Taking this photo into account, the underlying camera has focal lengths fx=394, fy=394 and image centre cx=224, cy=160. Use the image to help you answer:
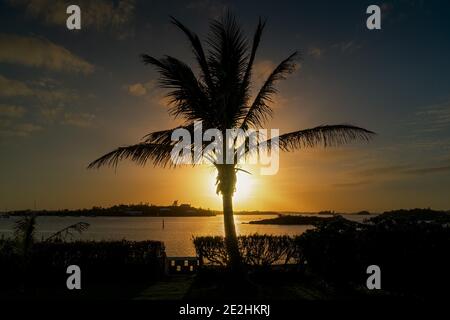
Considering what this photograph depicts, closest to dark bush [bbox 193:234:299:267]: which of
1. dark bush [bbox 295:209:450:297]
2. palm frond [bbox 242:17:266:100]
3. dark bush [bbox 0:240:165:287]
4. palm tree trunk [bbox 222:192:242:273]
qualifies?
dark bush [bbox 0:240:165:287]

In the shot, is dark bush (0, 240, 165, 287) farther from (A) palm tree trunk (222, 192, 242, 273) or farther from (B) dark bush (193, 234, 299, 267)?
(A) palm tree trunk (222, 192, 242, 273)

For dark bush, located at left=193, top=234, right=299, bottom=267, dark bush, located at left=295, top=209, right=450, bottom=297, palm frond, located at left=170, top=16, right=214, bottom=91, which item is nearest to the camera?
dark bush, located at left=295, top=209, right=450, bottom=297

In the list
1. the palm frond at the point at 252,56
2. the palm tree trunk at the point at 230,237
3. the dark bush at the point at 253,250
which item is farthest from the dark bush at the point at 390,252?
the palm frond at the point at 252,56

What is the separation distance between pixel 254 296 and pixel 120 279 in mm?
5126

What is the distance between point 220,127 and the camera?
1191 cm

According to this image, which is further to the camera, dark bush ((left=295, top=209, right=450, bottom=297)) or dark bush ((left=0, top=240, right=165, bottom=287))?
dark bush ((left=0, top=240, right=165, bottom=287))

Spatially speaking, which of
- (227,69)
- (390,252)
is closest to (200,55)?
(227,69)

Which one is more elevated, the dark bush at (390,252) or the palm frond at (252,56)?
the palm frond at (252,56)

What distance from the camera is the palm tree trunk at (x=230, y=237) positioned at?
1183cm

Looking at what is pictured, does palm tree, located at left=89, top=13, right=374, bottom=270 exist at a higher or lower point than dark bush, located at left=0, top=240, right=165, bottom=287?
higher

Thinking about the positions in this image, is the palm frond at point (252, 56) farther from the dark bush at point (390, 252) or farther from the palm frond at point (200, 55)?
the dark bush at point (390, 252)

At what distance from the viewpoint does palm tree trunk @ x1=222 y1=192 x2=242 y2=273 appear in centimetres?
1183
